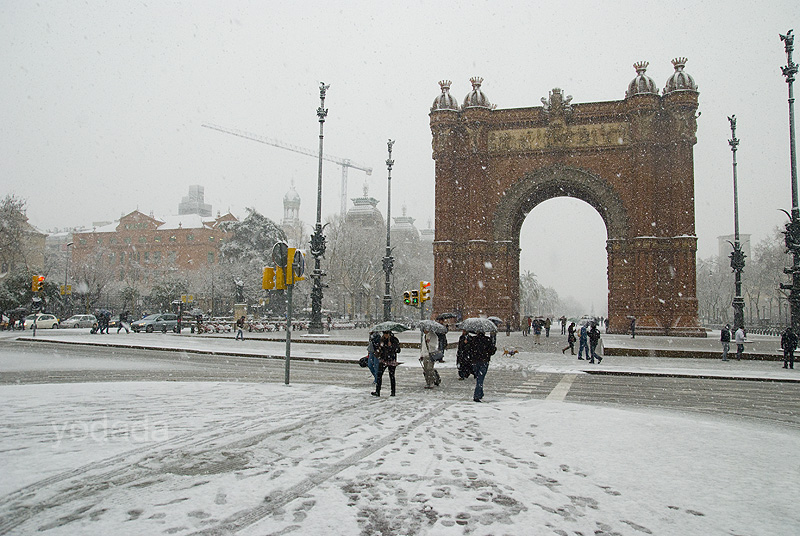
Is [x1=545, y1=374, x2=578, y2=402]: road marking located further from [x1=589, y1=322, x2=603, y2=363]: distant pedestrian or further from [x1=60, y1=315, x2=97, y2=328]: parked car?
[x1=60, y1=315, x2=97, y2=328]: parked car

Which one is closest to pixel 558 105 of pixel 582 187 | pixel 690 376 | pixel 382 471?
pixel 582 187

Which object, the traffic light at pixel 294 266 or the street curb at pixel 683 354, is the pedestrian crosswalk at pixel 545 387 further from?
the street curb at pixel 683 354

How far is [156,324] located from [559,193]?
31.3 m

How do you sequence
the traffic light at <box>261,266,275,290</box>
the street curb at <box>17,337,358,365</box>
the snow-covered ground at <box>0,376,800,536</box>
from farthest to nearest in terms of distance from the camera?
the street curb at <box>17,337,358,365</box>
the traffic light at <box>261,266,275,290</box>
the snow-covered ground at <box>0,376,800,536</box>

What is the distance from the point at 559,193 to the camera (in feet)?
147

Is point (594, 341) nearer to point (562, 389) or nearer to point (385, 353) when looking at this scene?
point (562, 389)

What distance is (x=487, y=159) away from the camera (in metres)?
43.8

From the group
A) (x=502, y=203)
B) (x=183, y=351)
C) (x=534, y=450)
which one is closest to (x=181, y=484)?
(x=534, y=450)

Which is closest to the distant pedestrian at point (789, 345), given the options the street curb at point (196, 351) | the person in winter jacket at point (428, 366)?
the person in winter jacket at point (428, 366)

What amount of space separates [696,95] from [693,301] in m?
14.1

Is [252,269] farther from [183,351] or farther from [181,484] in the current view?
[181,484]

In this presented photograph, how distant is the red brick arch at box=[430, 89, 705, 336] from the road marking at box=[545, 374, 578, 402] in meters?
26.6

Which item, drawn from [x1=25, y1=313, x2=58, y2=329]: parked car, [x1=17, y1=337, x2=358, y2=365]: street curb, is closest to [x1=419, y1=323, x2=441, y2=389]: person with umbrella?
[x1=17, y1=337, x2=358, y2=365]: street curb

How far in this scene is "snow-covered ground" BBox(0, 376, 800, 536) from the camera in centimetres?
436
